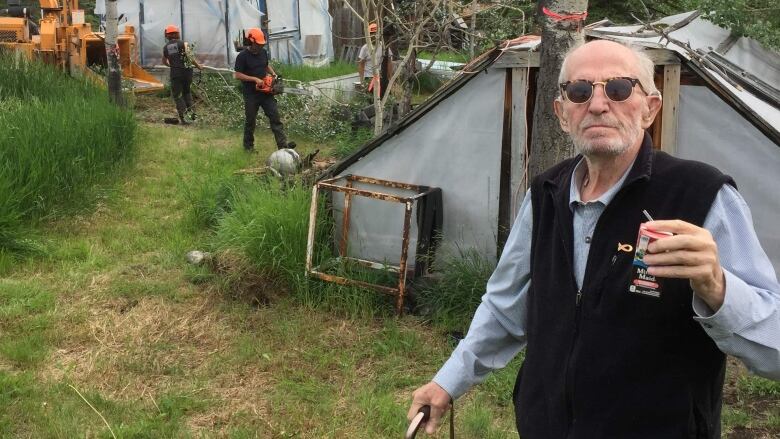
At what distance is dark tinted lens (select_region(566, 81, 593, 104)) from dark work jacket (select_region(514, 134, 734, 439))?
19 cm

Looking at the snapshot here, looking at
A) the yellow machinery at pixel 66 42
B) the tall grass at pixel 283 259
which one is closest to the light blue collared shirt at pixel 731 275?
the tall grass at pixel 283 259

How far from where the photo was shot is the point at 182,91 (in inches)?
551

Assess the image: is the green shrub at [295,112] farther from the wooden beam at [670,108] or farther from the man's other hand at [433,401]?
the man's other hand at [433,401]

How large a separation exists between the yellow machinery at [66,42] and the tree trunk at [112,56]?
264 centimetres

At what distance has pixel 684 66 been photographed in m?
5.04

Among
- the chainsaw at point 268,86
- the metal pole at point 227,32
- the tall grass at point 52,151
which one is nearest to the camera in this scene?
the tall grass at point 52,151

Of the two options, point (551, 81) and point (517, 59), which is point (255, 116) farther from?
point (551, 81)

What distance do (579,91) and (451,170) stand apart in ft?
12.4

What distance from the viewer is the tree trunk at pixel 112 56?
1176cm

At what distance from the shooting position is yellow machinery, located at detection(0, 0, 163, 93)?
47.4ft

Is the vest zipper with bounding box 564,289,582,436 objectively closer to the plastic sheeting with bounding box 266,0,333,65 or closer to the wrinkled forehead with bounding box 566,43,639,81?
the wrinkled forehead with bounding box 566,43,639,81

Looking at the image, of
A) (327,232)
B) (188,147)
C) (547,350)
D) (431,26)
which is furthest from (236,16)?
(547,350)

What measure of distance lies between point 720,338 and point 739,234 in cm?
24

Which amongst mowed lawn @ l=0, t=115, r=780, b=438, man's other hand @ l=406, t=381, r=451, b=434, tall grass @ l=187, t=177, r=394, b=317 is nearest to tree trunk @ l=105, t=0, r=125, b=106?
mowed lawn @ l=0, t=115, r=780, b=438
